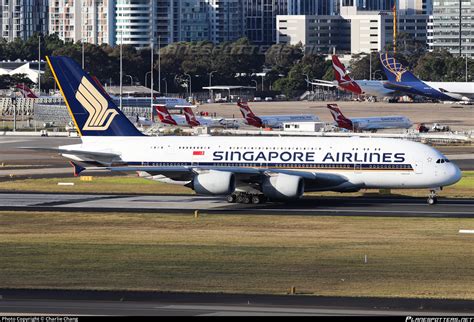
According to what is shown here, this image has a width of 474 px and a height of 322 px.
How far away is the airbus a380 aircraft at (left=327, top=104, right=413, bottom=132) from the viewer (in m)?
142

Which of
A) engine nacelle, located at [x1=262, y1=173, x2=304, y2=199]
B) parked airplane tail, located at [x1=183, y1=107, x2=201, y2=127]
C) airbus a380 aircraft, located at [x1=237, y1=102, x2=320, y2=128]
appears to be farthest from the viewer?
airbus a380 aircraft, located at [x1=237, y1=102, x2=320, y2=128]

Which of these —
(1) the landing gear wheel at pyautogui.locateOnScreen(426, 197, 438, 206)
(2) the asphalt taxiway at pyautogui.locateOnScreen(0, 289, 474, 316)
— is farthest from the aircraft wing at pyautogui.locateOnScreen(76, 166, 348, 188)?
(2) the asphalt taxiway at pyautogui.locateOnScreen(0, 289, 474, 316)

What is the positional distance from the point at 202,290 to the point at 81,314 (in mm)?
6132

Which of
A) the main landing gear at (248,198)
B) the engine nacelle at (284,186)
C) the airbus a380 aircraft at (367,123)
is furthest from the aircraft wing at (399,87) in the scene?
the engine nacelle at (284,186)

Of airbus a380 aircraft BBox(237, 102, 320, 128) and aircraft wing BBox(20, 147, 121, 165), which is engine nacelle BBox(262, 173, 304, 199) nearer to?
aircraft wing BBox(20, 147, 121, 165)

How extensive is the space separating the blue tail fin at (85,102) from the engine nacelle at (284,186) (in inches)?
395

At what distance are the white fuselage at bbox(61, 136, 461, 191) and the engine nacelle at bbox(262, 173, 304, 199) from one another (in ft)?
5.76

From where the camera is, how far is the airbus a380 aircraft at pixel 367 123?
14200cm

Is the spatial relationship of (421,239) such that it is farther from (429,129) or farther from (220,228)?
(429,129)

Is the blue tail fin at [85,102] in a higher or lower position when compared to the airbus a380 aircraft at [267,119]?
higher

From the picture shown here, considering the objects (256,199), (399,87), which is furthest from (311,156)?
(399,87)

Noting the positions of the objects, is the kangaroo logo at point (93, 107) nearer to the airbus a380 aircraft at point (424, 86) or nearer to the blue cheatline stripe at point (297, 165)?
the blue cheatline stripe at point (297, 165)

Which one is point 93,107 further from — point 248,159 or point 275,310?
point 275,310

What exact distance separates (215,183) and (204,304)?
26106mm
